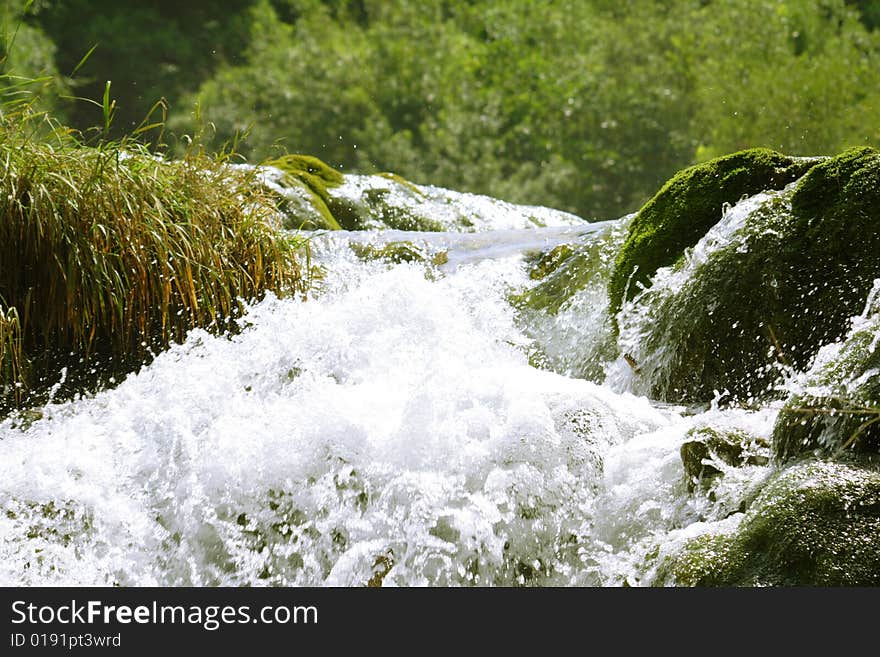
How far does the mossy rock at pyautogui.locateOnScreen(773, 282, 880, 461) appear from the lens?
A: 249 cm

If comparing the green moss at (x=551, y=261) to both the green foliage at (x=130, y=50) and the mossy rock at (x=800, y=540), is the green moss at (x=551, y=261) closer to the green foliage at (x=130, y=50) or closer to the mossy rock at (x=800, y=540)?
the mossy rock at (x=800, y=540)

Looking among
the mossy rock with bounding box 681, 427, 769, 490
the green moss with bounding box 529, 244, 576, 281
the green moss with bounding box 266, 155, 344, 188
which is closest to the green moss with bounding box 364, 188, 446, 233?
the green moss with bounding box 266, 155, 344, 188

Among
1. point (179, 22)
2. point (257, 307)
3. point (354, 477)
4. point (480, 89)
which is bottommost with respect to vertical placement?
point (354, 477)

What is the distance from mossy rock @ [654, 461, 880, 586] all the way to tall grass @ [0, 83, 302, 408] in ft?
9.74

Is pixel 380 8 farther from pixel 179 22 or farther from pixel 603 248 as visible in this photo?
pixel 603 248

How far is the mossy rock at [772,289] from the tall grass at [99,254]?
2190 millimetres

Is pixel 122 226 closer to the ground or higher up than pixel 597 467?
higher up

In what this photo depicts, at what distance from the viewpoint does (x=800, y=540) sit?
233 centimetres

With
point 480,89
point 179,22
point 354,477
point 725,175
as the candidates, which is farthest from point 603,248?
point 179,22

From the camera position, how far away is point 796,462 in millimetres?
2619

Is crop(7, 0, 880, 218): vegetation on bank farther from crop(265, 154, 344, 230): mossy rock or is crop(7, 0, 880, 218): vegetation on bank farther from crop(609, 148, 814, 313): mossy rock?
crop(609, 148, 814, 313): mossy rock

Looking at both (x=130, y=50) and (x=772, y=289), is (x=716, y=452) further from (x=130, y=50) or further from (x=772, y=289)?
(x=130, y=50)

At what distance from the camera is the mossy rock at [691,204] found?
4402mm

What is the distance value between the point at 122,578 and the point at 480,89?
1886cm
